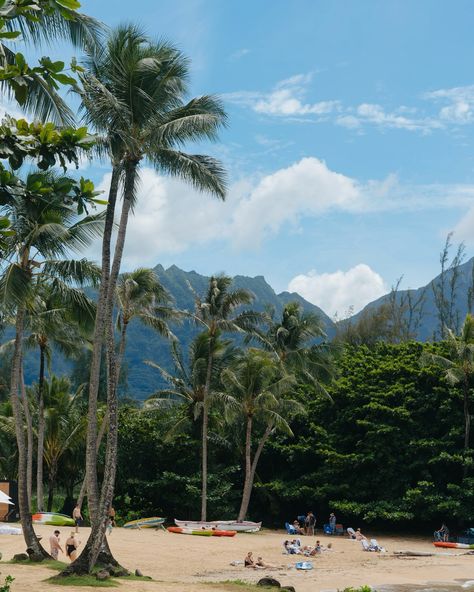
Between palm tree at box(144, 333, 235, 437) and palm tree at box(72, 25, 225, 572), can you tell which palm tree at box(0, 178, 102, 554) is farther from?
palm tree at box(144, 333, 235, 437)

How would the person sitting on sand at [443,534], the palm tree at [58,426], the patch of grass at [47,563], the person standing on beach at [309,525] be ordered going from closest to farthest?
1. the patch of grass at [47,563]
2. the person sitting on sand at [443,534]
3. the person standing on beach at [309,525]
4. the palm tree at [58,426]

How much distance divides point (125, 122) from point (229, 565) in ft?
45.0

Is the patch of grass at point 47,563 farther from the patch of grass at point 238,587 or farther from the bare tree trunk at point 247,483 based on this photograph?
the bare tree trunk at point 247,483

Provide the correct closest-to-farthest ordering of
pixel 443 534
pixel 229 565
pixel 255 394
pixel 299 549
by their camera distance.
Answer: pixel 229 565 → pixel 299 549 → pixel 443 534 → pixel 255 394

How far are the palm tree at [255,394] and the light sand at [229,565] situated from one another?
5.03 meters

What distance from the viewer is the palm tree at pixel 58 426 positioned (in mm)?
36062

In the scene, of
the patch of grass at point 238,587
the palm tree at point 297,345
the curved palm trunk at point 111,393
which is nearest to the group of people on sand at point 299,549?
the patch of grass at point 238,587

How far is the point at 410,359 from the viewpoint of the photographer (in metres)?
38.1

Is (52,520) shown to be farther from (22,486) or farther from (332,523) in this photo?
(22,486)

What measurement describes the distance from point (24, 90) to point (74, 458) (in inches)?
1368

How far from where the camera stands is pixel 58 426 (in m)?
36.2

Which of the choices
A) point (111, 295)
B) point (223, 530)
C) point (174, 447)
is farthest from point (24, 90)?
point (174, 447)

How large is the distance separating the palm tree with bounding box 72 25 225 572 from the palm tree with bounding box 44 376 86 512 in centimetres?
2016

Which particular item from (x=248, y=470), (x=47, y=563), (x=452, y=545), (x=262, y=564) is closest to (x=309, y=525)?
(x=248, y=470)
